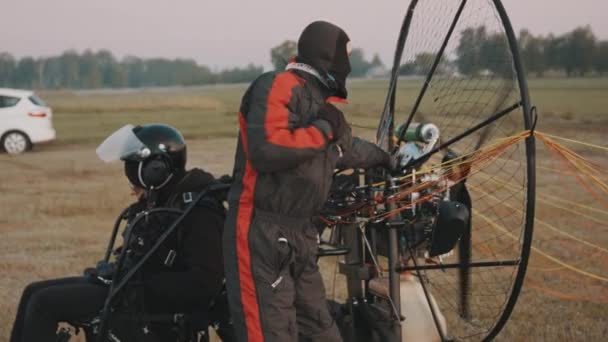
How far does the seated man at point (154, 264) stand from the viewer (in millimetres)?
3791

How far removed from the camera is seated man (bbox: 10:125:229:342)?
12.4ft

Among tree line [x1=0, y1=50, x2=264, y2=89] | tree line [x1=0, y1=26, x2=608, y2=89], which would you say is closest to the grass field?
tree line [x1=0, y1=26, x2=608, y2=89]

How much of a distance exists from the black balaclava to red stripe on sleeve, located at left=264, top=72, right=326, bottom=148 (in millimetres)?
238

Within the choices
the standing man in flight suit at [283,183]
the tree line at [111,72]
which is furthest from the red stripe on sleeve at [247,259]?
the tree line at [111,72]

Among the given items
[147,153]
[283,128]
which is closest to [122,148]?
[147,153]

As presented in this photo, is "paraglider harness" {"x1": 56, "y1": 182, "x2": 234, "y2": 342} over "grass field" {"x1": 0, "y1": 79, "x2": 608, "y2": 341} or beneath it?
over

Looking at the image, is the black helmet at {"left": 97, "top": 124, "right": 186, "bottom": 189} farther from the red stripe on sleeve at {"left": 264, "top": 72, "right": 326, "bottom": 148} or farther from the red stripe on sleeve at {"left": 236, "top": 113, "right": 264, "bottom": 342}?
the red stripe on sleeve at {"left": 264, "top": 72, "right": 326, "bottom": 148}

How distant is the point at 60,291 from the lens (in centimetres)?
392

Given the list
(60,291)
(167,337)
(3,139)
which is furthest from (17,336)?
(3,139)

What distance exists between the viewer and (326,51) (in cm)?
330

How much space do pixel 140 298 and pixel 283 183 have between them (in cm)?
107

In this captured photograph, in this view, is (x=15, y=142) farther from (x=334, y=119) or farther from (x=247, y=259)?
(x=334, y=119)

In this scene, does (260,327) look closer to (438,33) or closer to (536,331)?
(438,33)

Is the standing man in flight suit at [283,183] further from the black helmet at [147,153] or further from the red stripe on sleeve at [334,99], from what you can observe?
the black helmet at [147,153]
